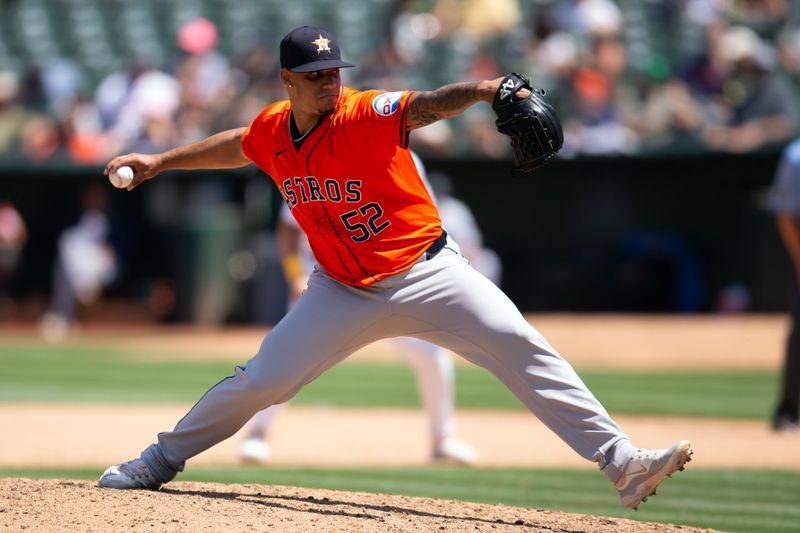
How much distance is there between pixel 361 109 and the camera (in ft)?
15.3

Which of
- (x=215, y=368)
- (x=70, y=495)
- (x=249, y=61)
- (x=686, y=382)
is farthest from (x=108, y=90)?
(x=70, y=495)

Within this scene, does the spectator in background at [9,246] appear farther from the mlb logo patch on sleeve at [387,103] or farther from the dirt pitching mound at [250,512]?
the mlb logo patch on sleeve at [387,103]

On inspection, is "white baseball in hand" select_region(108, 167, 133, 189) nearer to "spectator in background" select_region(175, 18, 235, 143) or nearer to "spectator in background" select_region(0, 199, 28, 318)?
"spectator in background" select_region(175, 18, 235, 143)

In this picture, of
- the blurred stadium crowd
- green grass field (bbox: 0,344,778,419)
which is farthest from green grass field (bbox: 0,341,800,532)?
the blurred stadium crowd

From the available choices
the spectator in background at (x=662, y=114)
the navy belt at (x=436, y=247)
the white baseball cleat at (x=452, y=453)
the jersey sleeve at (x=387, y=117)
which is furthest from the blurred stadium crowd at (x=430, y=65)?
the jersey sleeve at (x=387, y=117)

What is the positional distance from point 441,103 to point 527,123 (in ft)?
1.02

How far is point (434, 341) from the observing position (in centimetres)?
494

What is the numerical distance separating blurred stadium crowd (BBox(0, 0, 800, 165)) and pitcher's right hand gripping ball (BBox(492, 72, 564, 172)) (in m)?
8.81

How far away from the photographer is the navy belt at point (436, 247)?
15.9ft

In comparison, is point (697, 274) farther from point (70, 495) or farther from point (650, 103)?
point (70, 495)

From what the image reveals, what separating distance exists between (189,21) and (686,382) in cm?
928

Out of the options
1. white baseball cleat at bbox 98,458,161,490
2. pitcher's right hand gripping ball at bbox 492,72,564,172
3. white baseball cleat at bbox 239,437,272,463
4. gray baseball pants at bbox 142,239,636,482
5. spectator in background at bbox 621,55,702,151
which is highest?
spectator in background at bbox 621,55,702,151

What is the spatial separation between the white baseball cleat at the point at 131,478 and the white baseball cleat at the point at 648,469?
182 cm

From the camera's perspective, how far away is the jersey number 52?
15.5 ft
